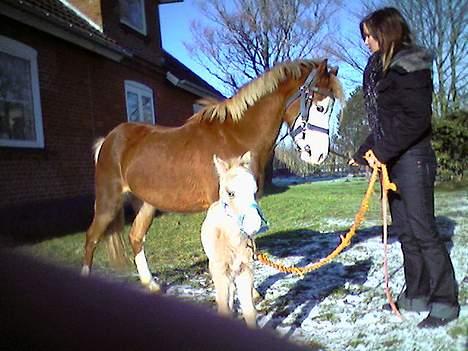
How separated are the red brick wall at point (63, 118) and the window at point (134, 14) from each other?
58.6 inches

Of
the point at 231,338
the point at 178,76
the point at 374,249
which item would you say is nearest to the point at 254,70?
the point at 178,76

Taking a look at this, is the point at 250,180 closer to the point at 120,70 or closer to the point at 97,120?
the point at 97,120

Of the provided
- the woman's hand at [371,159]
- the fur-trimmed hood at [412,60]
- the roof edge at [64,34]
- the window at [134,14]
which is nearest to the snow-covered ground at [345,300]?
the woman's hand at [371,159]

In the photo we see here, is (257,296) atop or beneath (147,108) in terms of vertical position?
beneath

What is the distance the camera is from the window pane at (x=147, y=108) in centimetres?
1266

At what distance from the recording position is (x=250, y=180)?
287cm

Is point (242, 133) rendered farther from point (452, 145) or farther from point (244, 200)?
point (452, 145)

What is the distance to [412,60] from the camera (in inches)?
123

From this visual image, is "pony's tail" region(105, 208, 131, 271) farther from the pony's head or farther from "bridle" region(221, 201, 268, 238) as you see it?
"bridle" region(221, 201, 268, 238)

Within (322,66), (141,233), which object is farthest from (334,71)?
(141,233)

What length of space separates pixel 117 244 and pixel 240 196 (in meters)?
2.57

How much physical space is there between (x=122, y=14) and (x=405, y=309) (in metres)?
10.8

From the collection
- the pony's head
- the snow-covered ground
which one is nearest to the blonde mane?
the pony's head

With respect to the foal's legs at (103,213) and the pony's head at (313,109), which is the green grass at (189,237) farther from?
the pony's head at (313,109)
